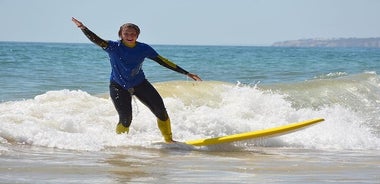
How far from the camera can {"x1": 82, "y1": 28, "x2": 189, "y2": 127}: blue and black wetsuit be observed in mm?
7680

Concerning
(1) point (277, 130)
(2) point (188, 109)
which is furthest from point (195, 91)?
(1) point (277, 130)

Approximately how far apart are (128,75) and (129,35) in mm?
442

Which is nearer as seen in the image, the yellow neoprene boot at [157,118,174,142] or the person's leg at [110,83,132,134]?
the person's leg at [110,83,132,134]

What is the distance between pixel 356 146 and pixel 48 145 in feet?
13.3

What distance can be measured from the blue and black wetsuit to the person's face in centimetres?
6

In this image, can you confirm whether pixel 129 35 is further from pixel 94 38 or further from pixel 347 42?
pixel 347 42

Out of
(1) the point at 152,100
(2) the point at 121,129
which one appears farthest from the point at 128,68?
(2) the point at 121,129

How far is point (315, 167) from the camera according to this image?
659cm

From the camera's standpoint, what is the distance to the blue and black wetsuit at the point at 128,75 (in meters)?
7.68

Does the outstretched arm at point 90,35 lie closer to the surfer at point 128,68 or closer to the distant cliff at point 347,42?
the surfer at point 128,68

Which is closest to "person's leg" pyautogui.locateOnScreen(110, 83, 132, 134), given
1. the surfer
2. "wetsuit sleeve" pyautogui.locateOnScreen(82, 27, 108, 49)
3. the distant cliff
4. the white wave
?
the surfer

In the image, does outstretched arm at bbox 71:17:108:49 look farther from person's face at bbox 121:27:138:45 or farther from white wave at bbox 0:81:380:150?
white wave at bbox 0:81:380:150

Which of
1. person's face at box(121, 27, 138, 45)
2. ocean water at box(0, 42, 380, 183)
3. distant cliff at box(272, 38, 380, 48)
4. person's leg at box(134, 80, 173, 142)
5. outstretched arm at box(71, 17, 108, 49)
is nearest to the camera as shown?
ocean water at box(0, 42, 380, 183)

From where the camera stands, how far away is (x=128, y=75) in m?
7.73
